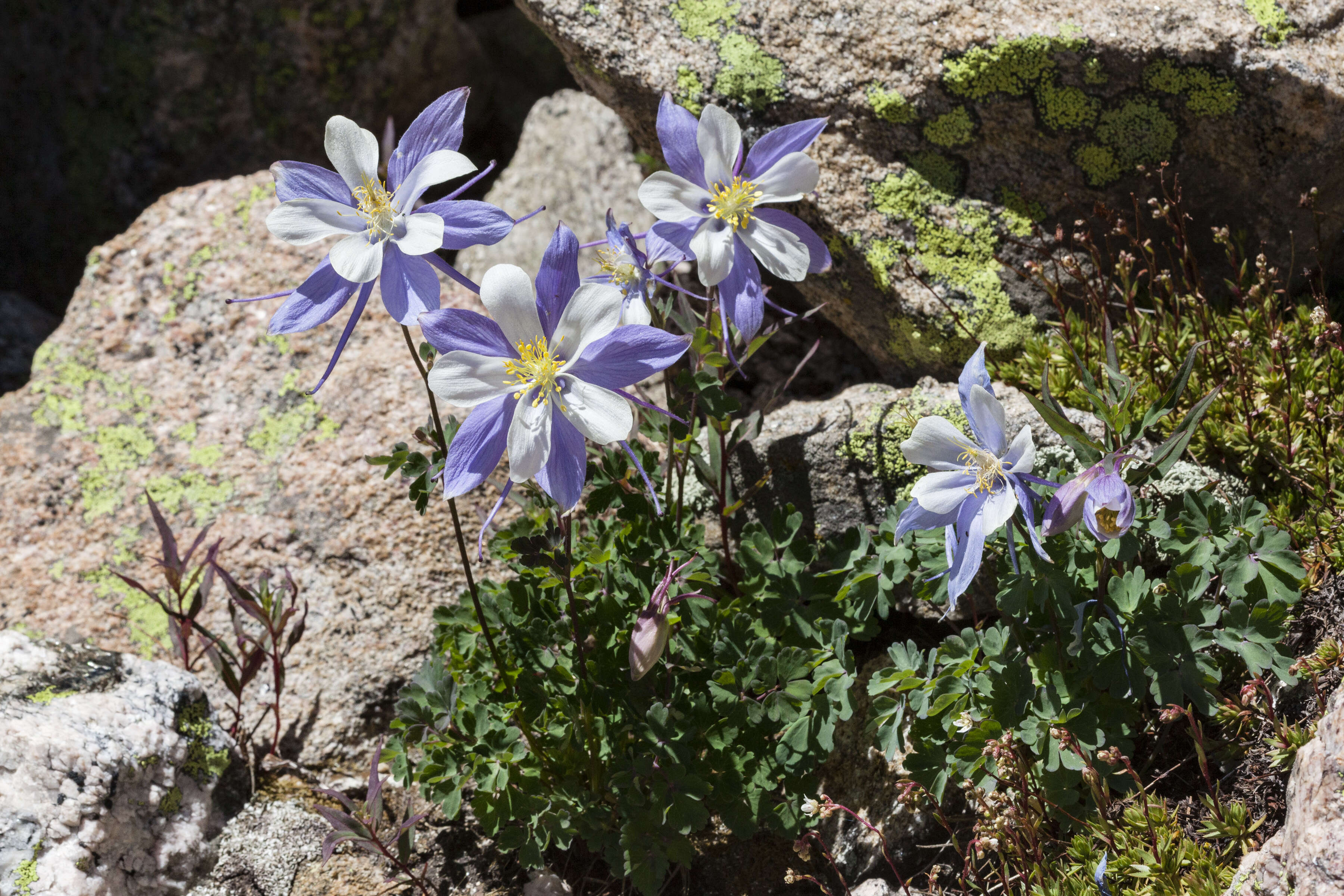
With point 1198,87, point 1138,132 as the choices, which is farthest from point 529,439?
point 1198,87

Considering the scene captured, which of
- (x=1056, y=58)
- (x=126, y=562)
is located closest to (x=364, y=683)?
(x=126, y=562)

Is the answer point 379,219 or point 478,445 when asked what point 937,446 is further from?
point 379,219

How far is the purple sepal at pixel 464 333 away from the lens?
2199 millimetres

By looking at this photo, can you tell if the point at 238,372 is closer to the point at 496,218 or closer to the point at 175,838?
the point at 175,838

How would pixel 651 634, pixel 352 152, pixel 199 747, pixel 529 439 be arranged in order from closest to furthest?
pixel 529 439 < pixel 352 152 < pixel 651 634 < pixel 199 747

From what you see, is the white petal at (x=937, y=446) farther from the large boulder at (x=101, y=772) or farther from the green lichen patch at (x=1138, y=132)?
the large boulder at (x=101, y=772)

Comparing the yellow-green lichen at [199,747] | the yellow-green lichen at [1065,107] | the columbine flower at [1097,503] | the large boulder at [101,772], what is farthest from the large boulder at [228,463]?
the yellow-green lichen at [1065,107]

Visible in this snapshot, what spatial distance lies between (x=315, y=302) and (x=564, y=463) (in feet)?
2.44

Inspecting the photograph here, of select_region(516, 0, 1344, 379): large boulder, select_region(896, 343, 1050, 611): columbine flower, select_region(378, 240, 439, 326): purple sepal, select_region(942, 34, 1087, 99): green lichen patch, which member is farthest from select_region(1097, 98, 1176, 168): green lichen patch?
select_region(378, 240, 439, 326): purple sepal

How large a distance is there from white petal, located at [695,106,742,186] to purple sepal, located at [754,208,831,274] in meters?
0.15

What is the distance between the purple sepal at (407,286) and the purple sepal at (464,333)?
56 mm

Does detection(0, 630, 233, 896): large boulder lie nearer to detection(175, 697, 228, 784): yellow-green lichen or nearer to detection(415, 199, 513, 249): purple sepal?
detection(175, 697, 228, 784): yellow-green lichen

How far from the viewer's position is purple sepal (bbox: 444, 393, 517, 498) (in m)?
2.22

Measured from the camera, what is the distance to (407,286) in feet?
7.50
